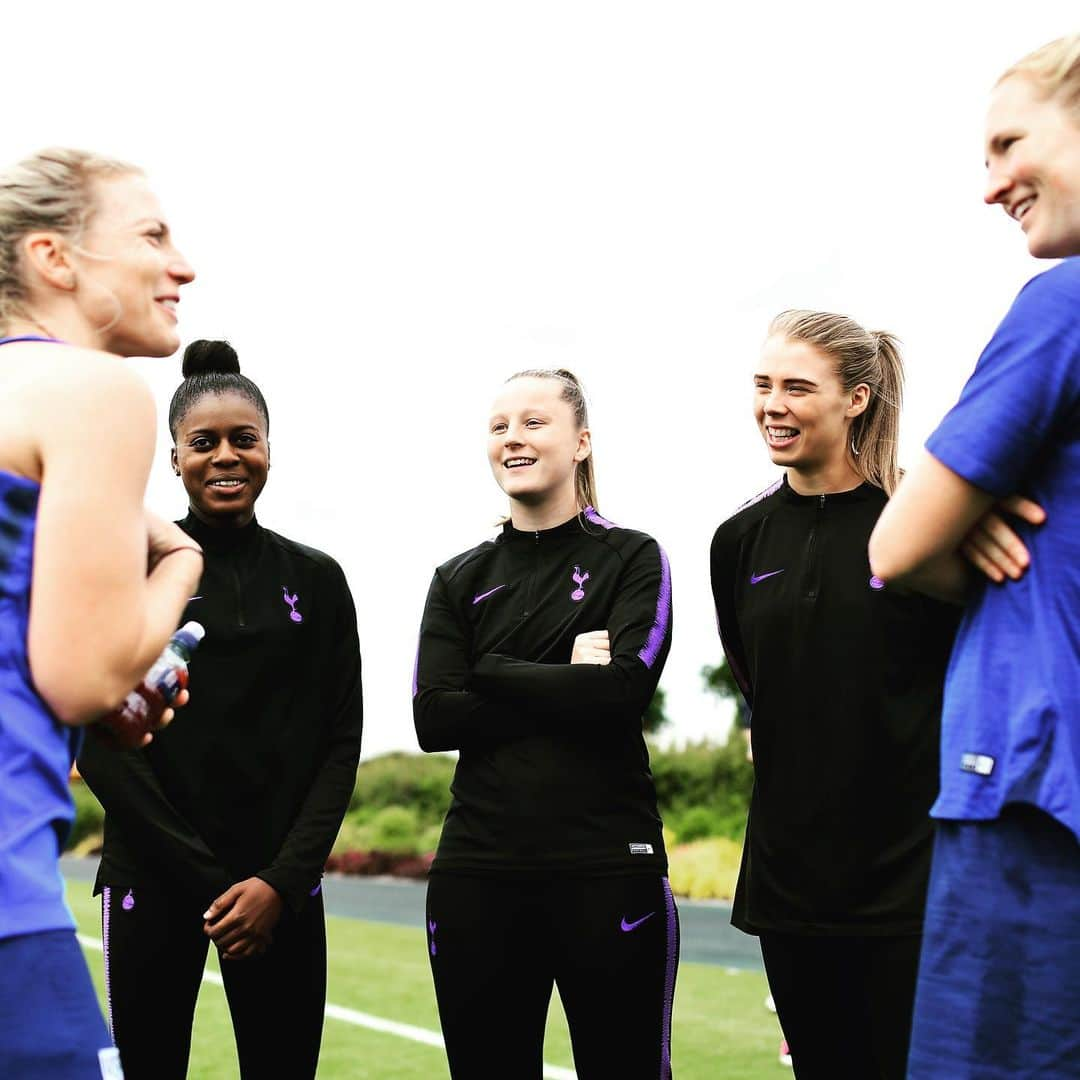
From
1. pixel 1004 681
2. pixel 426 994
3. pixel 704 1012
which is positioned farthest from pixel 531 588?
pixel 426 994

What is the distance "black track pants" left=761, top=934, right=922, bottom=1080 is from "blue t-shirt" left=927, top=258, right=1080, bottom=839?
1327mm

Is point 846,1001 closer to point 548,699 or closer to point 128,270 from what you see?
point 548,699

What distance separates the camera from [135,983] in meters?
4.12

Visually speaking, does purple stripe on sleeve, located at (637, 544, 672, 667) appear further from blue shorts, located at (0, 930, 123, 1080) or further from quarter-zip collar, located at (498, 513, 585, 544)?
blue shorts, located at (0, 930, 123, 1080)

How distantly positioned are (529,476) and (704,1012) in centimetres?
589

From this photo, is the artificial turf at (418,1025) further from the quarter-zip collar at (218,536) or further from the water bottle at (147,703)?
the water bottle at (147,703)

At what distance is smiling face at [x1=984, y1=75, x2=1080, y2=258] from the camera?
246cm

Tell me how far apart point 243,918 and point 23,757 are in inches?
80.9

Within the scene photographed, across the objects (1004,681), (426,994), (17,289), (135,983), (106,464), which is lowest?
(426,994)

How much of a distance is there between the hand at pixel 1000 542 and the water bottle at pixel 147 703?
138cm

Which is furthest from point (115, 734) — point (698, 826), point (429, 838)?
point (429, 838)

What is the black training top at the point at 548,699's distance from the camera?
4090mm

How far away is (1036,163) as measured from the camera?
2471 millimetres

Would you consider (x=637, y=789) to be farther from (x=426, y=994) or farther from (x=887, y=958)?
(x=426, y=994)
